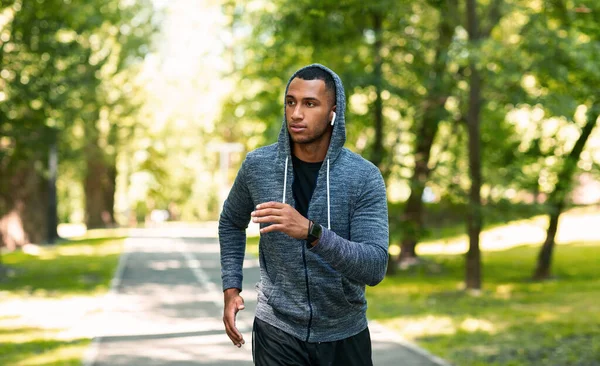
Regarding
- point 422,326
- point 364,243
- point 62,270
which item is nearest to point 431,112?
point 422,326

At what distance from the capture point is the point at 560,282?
23.1m

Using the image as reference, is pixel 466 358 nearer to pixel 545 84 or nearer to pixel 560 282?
pixel 545 84

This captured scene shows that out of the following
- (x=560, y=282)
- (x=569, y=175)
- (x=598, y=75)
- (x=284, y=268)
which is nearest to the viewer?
(x=284, y=268)

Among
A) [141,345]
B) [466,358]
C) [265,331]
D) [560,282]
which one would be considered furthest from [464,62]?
[265,331]

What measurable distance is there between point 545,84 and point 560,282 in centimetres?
712

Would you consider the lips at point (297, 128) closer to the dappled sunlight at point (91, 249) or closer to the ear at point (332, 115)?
the ear at point (332, 115)

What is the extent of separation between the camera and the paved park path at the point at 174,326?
1033cm

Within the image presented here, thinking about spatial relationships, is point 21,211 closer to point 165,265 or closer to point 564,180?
point 165,265

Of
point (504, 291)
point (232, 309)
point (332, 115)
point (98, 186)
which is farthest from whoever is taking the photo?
point (98, 186)

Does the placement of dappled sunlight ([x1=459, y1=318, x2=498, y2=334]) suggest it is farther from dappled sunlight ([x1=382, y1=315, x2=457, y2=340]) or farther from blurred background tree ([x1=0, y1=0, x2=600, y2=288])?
blurred background tree ([x1=0, y1=0, x2=600, y2=288])

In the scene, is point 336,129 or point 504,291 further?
point 504,291

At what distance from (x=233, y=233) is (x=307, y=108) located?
2.76 feet

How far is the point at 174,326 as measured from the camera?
12.9 m

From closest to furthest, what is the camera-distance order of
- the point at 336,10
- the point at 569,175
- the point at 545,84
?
the point at 336,10 → the point at 545,84 → the point at 569,175
